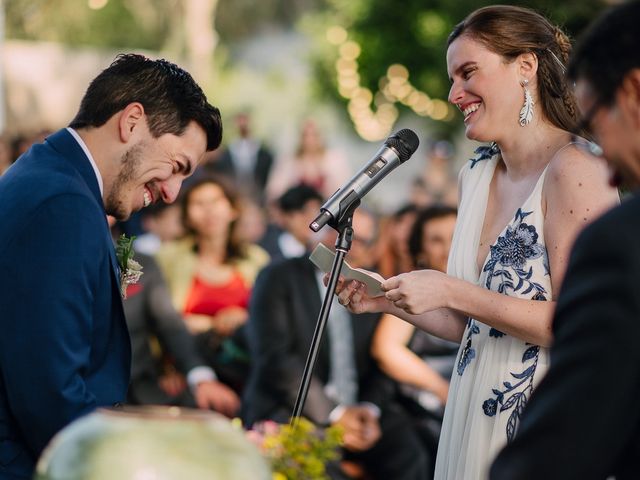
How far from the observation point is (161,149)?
343 centimetres

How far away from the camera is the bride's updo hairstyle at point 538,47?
3639 millimetres

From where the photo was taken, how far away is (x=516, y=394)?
3.52 m

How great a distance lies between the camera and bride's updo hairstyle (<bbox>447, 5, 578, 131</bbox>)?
3.64 metres

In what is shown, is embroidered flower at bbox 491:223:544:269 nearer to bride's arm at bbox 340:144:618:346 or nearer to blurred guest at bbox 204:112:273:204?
bride's arm at bbox 340:144:618:346

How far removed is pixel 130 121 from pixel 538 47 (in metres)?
1.30

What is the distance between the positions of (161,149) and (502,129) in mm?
1073

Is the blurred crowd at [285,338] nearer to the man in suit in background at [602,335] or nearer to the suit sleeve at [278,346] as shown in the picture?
the suit sleeve at [278,346]

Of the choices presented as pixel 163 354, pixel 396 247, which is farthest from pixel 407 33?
pixel 163 354

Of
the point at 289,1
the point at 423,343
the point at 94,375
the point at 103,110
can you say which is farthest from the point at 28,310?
the point at 289,1

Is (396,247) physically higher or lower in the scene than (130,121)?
lower

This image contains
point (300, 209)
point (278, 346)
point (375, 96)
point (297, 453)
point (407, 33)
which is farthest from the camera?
point (375, 96)

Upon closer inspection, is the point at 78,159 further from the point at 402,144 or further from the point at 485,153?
the point at 485,153

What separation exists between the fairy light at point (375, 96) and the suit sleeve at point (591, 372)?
20232 millimetres

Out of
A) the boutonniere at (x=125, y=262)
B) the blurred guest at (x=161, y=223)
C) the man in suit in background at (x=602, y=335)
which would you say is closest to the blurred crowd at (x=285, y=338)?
the blurred guest at (x=161, y=223)
